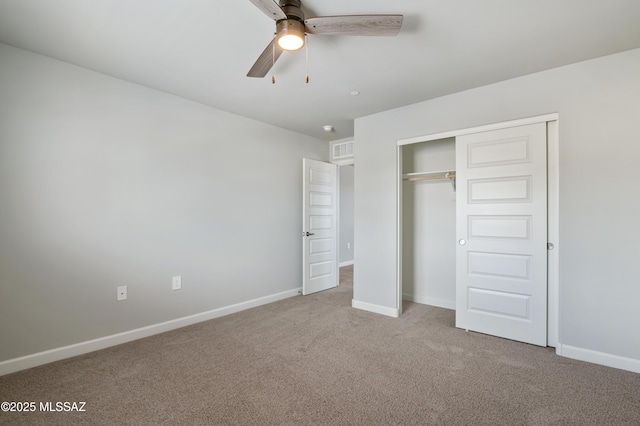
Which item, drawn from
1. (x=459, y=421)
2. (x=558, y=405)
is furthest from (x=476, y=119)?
(x=459, y=421)

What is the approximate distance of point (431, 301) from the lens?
4125mm

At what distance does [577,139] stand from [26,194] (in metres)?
4.64

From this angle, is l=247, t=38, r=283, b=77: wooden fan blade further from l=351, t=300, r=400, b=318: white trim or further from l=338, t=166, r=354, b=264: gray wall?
l=338, t=166, r=354, b=264: gray wall

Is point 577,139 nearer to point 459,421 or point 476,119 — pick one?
point 476,119

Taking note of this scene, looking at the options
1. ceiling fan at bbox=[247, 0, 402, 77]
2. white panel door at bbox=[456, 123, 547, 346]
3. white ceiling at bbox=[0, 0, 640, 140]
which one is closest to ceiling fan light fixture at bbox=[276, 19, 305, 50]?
ceiling fan at bbox=[247, 0, 402, 77]

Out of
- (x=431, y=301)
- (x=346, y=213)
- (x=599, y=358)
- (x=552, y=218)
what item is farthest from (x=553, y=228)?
(x=346, y=213)

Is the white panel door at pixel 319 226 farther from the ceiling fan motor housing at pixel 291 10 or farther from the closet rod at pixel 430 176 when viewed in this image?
the ceiling fan motor housing at pixel 291 10

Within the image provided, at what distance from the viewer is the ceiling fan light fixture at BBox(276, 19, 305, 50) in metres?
1.75

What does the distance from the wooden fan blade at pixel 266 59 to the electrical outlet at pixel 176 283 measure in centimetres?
231

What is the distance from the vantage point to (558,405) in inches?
76.9

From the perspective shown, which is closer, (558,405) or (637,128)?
(558,405)

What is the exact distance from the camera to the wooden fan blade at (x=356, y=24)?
5.57ft

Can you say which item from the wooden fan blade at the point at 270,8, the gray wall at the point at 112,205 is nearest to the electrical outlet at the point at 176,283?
the gray wall at the point at 112,205

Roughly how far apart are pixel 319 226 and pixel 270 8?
3474mm
